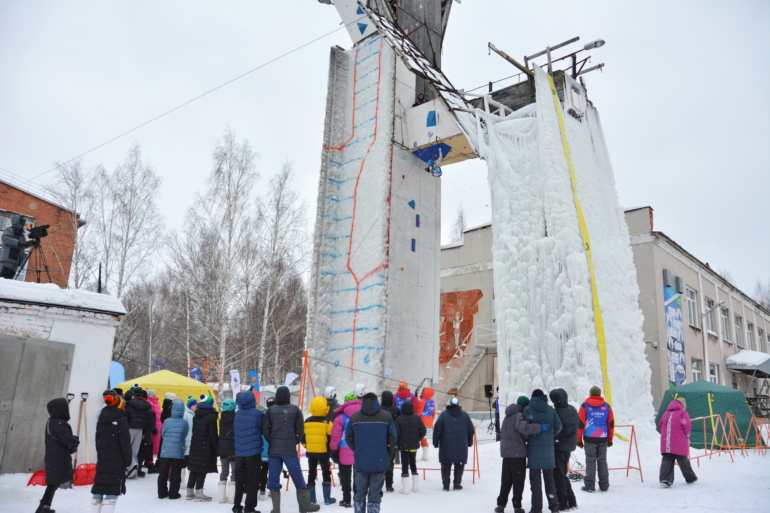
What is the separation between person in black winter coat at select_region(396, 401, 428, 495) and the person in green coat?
5.83 feet

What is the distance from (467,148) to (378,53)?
13.4 ft

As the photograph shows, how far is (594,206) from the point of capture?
1305 centimetres

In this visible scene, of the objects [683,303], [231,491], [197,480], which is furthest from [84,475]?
[683,303]

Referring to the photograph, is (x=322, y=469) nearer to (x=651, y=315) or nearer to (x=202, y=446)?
(x=202, y=446)

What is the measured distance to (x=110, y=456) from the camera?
6148 mm

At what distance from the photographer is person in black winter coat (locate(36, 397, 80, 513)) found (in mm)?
6165

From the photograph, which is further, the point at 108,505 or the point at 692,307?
the point at 692,307

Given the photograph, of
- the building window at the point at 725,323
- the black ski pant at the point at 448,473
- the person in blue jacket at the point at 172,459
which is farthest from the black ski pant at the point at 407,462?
the building window at the point at 725,323

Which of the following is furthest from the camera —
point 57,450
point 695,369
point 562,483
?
point 695,369

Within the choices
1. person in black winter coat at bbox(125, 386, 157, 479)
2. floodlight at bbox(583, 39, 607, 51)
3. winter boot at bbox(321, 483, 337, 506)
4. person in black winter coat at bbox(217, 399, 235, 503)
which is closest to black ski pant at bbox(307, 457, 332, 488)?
winter boot at bbox(321, 483, 337, 506)

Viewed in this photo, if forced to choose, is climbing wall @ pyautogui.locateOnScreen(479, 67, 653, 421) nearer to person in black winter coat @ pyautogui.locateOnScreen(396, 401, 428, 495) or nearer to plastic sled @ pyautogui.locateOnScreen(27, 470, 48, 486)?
person in black winter coat @ pyautogui.locateOnScreen(396, 401, 428, 495)

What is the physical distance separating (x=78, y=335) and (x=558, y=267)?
9.16 m

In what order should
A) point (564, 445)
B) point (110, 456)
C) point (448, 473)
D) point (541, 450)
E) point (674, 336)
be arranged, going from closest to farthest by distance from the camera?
point (110, 456) → point (541, 450) → point (564, 445) → point (448, 473) → point (674, 336)

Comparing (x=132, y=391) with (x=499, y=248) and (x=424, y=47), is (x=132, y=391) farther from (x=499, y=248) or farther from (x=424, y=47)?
(x=424, y=47)
